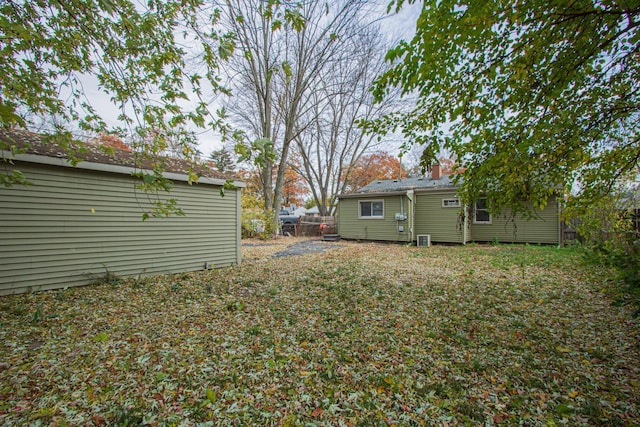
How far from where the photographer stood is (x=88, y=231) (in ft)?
16.4

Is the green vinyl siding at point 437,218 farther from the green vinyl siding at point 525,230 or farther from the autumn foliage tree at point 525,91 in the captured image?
the autumn foliage tree at point 525,91

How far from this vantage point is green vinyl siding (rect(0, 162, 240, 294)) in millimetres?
4359

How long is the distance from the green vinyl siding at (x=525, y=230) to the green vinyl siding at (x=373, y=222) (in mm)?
3198

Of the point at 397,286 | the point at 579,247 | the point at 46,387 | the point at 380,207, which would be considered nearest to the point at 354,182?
the point at 380,207

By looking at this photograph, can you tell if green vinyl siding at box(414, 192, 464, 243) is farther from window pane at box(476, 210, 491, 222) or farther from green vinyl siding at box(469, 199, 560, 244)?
window pane at box(476, 210, 491, 222)

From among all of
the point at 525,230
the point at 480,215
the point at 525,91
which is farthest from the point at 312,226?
the point at 525,91

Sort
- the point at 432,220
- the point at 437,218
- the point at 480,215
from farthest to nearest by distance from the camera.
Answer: the point at 480,215 → the point at 432,220 → the point at 437,218

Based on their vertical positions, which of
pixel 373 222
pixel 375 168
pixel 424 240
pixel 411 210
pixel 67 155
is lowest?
pixel 424 240

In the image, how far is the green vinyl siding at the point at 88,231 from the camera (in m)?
4.36

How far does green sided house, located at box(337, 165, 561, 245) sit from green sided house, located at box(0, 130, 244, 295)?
26.6ft

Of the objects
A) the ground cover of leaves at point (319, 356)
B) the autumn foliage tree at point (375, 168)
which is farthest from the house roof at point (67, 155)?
the autumn foliage tree at point (375, 168)

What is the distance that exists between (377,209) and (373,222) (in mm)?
633

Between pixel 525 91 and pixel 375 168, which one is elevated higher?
pixel 375 168

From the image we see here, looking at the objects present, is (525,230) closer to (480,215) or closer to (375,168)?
(480,215)
